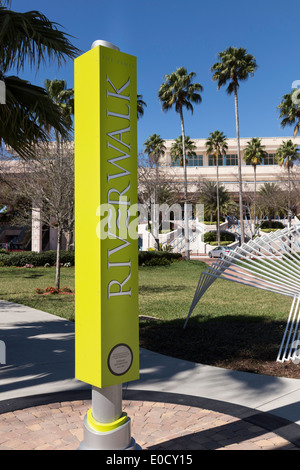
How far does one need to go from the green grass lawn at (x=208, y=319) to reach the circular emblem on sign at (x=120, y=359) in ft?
11.5

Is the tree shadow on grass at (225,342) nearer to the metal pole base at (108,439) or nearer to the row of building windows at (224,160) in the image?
the metal pole base at (108,439)

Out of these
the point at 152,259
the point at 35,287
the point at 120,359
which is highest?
the point at 152,259

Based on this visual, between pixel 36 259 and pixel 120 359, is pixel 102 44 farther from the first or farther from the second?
pixel 36 259

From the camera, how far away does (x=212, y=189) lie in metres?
51.8

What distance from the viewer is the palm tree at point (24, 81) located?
6.02m

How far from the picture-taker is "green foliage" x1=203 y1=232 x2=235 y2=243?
49925mm

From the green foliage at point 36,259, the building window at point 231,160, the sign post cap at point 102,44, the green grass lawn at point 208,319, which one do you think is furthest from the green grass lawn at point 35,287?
the building window at point 231,160

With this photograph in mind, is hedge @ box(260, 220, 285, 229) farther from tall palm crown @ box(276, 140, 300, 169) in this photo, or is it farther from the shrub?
the shrub

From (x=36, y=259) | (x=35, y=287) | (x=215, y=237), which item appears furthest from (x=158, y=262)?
(x=215, y=237)

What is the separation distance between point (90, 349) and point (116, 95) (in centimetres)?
207

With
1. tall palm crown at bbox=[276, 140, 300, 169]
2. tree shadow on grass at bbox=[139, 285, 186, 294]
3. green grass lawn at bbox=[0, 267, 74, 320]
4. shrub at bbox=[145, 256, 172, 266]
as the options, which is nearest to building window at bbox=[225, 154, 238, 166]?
tall palm crown at bbox=[276, 140, 300, 169]

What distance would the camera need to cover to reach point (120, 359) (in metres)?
3.43

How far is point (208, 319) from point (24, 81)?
22.4ft

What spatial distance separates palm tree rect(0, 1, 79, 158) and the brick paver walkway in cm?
411
